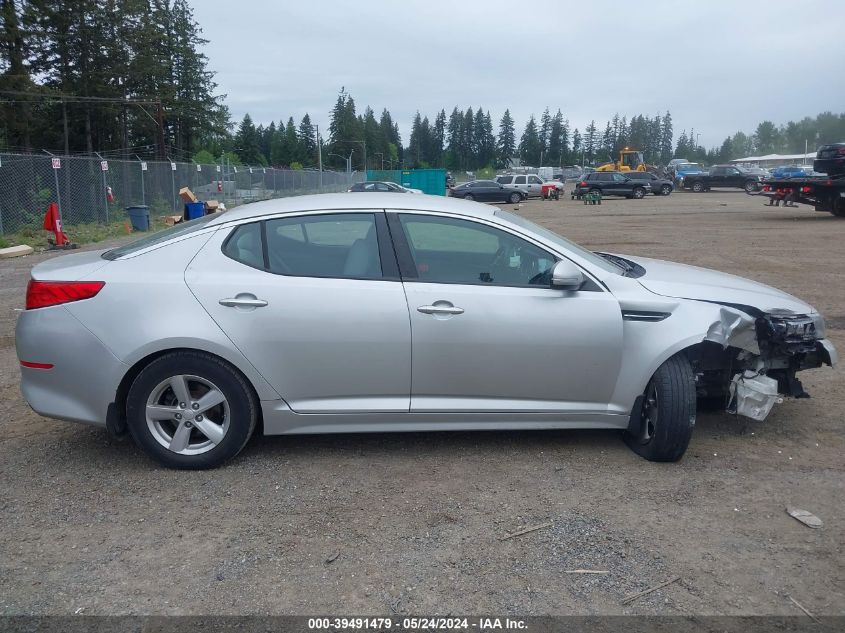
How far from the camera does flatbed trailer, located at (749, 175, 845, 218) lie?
21.9 metres

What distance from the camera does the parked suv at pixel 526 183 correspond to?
4803 centimetres

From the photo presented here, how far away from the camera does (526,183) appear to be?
49031 millimetres

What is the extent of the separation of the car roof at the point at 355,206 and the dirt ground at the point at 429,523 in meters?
1.48

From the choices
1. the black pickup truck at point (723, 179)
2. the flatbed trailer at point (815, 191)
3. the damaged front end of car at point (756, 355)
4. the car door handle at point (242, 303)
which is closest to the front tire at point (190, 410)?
the car door handle at point (242, 303)

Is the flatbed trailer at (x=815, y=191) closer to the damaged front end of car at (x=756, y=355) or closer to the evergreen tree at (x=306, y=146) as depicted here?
the damaged front end of car at (x=756, y=355)

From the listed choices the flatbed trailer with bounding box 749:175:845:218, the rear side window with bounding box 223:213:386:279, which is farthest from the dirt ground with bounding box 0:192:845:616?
the flatbed trailer with bounding box 749:175:845:218

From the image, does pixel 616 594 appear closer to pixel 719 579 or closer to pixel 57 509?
pixel 719 579

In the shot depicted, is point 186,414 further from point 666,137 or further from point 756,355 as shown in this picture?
point 666,137

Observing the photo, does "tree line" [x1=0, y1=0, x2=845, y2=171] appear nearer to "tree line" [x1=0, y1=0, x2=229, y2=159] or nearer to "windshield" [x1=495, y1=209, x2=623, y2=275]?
"tree line" [x1=0, y1=0, x2=229, y2=159]

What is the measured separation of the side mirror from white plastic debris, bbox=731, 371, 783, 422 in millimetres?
1306

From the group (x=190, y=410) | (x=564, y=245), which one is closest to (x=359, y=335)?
(x=190, y=410)

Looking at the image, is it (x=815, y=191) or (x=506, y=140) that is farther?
(x=506, y=140)

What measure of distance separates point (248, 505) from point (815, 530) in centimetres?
289

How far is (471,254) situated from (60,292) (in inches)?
95.9
